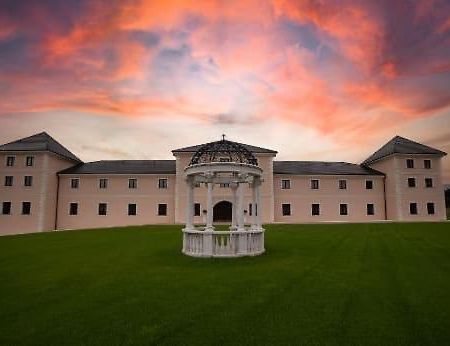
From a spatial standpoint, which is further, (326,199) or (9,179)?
(326,199)

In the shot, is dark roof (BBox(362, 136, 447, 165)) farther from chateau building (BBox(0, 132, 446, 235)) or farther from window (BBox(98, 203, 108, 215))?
window (BBox(98, 203, 108, 215))

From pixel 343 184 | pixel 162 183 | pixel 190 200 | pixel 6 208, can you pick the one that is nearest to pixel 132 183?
pixel 162 183

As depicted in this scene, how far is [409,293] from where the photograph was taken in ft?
25.6

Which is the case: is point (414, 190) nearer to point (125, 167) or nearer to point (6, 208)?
point (125, 167)

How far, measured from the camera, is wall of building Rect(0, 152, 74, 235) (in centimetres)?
3731

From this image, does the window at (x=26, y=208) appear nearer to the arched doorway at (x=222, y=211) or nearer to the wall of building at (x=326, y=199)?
the arched doorway at (x=222, y=211)

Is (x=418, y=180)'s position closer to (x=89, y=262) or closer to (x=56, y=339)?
(x=89, y=262)

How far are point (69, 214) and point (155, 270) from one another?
110 feet

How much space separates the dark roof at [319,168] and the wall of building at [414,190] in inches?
110

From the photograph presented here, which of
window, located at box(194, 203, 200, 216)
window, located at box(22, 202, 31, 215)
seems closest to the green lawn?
window, located at box(194, 203, 200, 216)

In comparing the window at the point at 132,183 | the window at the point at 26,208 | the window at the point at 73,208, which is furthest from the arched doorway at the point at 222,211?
the window at the point at 26,208

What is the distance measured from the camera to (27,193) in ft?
124

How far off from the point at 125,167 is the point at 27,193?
37.1 ft

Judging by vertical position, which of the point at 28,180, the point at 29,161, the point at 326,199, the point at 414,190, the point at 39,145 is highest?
the point at 39,145
